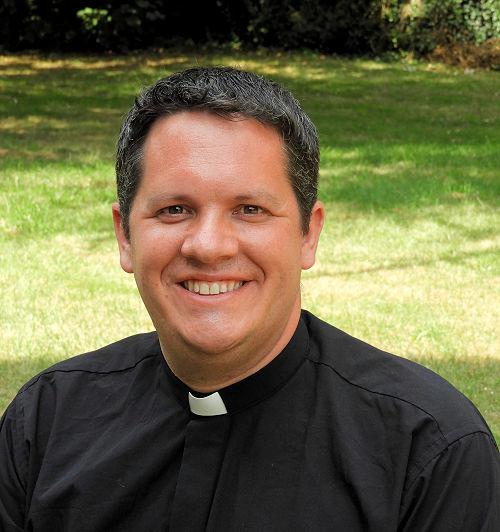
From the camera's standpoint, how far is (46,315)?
6.75 meters

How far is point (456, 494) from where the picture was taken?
221cm

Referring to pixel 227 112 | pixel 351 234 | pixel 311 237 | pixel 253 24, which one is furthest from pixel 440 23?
pixel 227 112

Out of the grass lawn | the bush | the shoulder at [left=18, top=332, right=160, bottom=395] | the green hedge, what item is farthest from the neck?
the bush

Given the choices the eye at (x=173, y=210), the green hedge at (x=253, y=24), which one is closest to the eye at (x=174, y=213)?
the eye at (x=173, y=210)

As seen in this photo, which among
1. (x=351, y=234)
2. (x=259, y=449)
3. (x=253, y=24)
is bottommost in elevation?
(x=253, y=24)

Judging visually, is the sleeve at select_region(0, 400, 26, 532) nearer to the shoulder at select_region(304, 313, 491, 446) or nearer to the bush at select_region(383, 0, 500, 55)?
the shoulder at select_region(304, 313, 491, 446)

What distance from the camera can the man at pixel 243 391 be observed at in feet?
7.51

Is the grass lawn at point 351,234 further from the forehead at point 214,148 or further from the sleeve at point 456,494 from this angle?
the forehead at point 214,148

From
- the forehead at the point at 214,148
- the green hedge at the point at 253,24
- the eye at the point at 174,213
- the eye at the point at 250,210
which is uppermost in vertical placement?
the forehead at the point at 214,148

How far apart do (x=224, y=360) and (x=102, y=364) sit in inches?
18.3

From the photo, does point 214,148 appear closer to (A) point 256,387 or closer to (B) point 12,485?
(A) point 256,387

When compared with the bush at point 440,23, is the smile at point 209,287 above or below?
above

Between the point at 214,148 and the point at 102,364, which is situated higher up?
the point at 214,148

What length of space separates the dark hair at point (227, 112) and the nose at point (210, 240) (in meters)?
0.22
